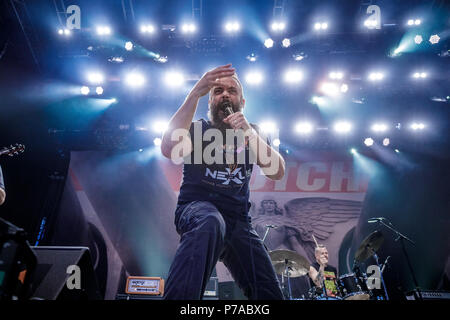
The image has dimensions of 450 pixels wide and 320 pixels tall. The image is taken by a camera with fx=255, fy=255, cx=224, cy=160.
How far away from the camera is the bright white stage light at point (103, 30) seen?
245 inches

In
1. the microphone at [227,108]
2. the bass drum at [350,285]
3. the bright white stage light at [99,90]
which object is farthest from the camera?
the bright white stage light at [99,90]

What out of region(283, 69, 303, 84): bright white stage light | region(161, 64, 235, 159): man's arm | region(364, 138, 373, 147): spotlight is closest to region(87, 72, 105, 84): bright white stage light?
region(283, 69, 303, 84): bright white stage light

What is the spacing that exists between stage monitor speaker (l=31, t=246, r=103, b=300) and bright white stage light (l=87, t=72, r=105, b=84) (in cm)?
624

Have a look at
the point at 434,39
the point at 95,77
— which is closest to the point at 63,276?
the point at 95,77

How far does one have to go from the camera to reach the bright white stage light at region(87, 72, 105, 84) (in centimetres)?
689

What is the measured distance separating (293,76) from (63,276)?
263 inches

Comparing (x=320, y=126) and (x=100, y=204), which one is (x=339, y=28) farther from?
(x=100, y=204)

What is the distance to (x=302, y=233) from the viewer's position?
23.3 ft

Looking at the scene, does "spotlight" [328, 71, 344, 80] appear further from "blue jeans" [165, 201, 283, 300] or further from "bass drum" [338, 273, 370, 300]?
"blue jeans" [165, 201, 283, 300]

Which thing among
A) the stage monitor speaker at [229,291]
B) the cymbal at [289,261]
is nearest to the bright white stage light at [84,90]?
the stage monitor speaker at [229,291]

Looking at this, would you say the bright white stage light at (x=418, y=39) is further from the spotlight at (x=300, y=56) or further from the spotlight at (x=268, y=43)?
the spotlight at (x=268, y=43)

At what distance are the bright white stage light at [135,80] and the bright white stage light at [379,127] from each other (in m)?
6.71

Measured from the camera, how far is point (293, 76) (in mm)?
6820
